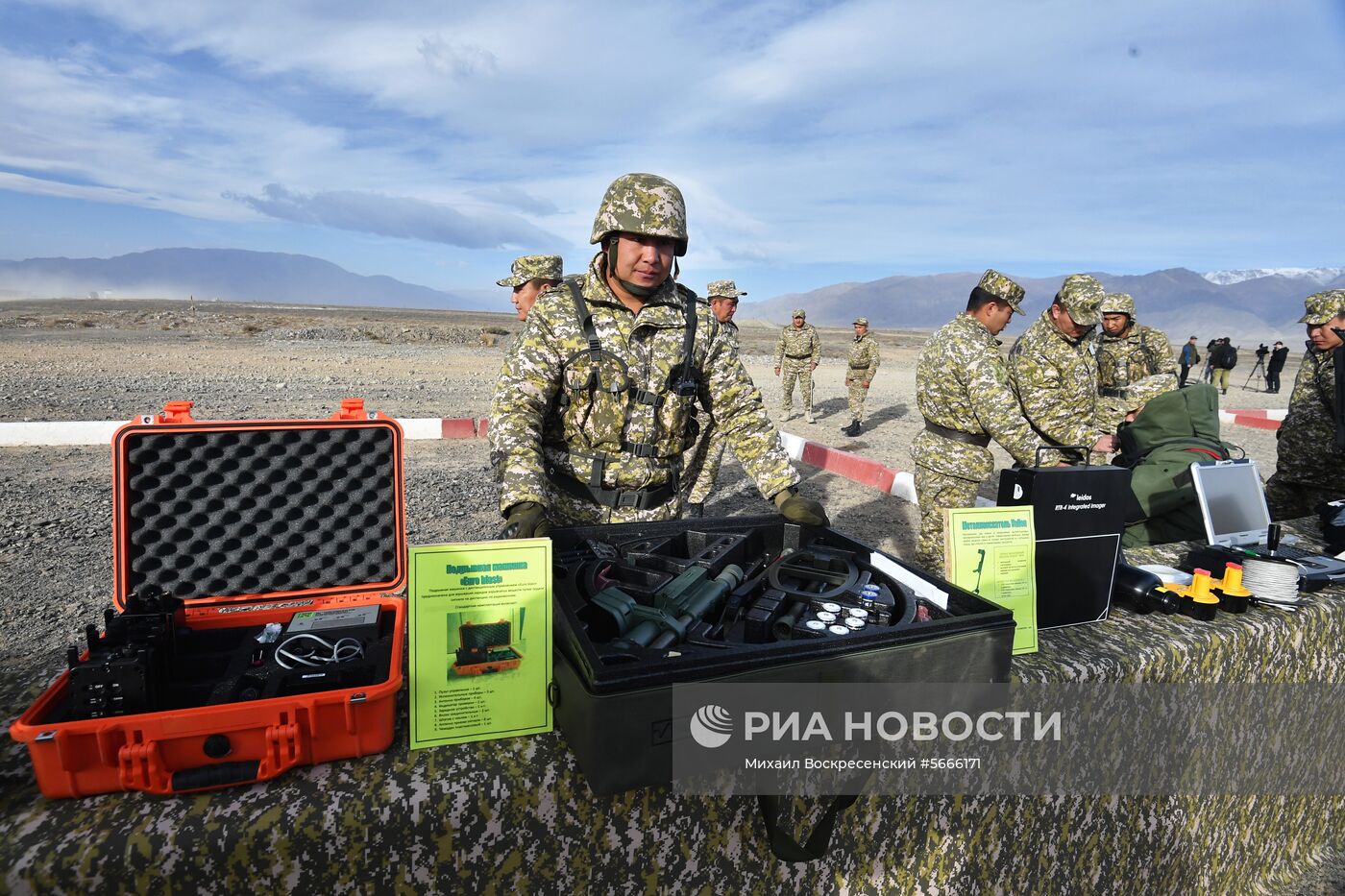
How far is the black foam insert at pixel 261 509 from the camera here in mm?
1690

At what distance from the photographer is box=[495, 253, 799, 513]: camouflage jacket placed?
2.43 m

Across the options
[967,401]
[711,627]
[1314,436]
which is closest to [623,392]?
[711,627]

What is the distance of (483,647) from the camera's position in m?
1.35

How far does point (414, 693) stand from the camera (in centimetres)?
133

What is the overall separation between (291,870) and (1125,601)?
2387 millimetres

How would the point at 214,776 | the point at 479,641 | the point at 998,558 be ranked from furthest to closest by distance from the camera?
the point at 998,558, the point at 479,641, the point at 214,776

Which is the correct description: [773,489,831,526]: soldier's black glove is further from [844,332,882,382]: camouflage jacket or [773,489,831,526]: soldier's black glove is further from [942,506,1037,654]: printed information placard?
[844,332,882,382]: camouflage jacket

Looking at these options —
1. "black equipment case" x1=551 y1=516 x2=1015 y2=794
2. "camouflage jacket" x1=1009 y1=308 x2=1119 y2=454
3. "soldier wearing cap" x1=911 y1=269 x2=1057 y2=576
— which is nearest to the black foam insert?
"black equipment case" x1=551 y1=516 x2=1015 y2=794

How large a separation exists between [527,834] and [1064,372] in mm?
4722

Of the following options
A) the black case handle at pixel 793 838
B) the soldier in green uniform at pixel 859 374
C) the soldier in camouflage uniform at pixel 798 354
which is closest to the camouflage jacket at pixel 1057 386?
the black case handle at pixel 793 838

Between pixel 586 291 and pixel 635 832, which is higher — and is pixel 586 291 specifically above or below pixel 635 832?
above

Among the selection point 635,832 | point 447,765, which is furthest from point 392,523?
Result: point 635,832

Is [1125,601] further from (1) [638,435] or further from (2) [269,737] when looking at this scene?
(2) [269,737]

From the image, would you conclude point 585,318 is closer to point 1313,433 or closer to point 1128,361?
point 1313,433
